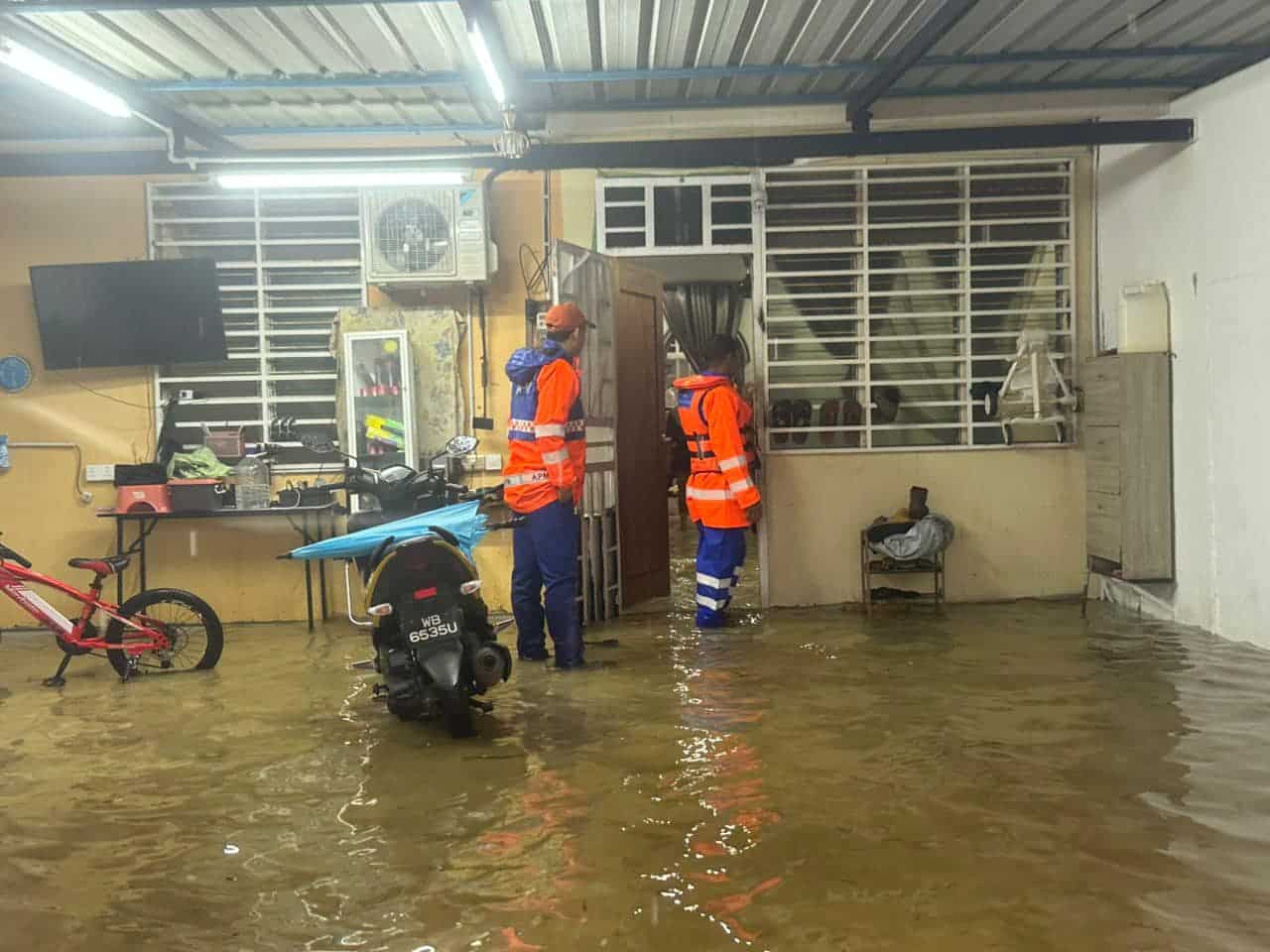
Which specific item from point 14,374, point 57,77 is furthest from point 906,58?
point 14,374

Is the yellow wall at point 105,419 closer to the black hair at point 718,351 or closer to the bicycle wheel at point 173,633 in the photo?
the bicycle wheel at point 173,633

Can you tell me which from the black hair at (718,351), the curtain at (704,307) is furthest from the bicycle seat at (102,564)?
the curtain at (704,307)

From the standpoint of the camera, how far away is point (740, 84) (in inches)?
266

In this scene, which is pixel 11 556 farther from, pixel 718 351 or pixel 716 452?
pixel 718 351

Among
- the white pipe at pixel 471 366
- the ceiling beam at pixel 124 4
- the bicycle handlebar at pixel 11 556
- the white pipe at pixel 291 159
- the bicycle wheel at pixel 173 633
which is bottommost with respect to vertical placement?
the bicycle wheel at pixel 173 633

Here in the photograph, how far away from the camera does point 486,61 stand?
16.9ft

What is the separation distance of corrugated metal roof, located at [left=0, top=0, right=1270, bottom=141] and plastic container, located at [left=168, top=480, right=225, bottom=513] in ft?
7.80

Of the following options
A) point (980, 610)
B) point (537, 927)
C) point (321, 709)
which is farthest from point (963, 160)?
point (537, 927)

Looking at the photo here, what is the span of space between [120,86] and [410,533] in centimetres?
Result: 338

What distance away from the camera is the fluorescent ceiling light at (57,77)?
4.84 meters

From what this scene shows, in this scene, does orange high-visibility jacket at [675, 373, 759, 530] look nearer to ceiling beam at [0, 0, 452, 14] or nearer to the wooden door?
the wooden door

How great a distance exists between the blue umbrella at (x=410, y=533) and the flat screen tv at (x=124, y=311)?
308 centimetres

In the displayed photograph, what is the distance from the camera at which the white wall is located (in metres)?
5.74

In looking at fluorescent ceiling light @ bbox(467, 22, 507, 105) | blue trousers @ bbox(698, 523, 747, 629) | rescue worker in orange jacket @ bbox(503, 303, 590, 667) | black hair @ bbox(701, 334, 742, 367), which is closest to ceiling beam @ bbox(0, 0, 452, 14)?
fluorescent ceiling light @ bbox(467, 22, 507, 105)
